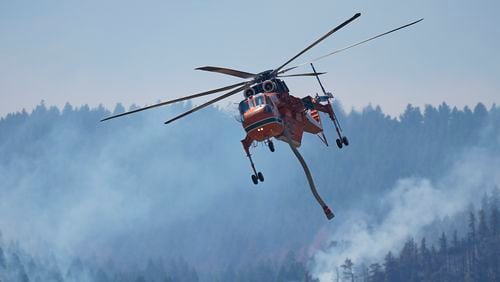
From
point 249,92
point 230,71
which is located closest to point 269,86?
point 249,92

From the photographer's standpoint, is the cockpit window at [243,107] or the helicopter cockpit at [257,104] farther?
the cockpit window at [243,107]

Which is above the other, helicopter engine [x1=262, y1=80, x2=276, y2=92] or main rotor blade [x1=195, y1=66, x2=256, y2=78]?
main rotor blade [x1=195, y1=66, x2=256, y2=78]

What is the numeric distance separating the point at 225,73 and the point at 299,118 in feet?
27.4

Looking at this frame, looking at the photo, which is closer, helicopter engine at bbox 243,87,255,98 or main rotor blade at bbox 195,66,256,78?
main rotor blade at bbox 195,66,256,78

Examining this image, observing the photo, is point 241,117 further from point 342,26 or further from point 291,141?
point 342,26

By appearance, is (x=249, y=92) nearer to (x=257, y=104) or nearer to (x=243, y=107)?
(x=243, y=107)

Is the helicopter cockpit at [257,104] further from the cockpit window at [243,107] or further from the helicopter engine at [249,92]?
the helicopter engine at [249,92]

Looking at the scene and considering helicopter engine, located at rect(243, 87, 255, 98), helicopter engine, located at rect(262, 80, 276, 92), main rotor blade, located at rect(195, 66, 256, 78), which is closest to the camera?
main rotor blade, located at rect(195, 66, 256, 78)

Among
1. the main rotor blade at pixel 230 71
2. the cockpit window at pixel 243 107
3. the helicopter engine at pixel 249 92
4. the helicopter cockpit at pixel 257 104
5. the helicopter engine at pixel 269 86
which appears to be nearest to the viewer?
the main rotor blade at pixel 230 71

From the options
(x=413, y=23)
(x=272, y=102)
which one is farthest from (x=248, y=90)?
(x=413, y=23)

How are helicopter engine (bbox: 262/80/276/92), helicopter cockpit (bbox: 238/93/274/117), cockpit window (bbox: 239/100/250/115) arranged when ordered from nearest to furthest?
helicopter cockpit (bbox: 238/93/274/117), cockpit window (bbox: 239/100/250/115), helicopter engine (bbox: 262/80/276/92)

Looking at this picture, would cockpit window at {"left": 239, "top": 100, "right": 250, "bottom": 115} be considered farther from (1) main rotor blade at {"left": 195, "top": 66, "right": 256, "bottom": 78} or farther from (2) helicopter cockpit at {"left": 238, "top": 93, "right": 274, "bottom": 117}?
(1) main rotor blade at {"left": 195, "top": 66, "right": 256, "bottom": 78}

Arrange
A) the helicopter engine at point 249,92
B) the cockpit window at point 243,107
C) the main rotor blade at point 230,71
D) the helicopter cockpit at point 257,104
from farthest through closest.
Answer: the helicopter engine at point 249,92, the cockpit window at point 243,107, the helicopter cockpit at point 257,104, the main rotor blade at point 230,71

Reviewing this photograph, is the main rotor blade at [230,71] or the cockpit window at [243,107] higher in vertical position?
the main rotor blade at [230,71]
